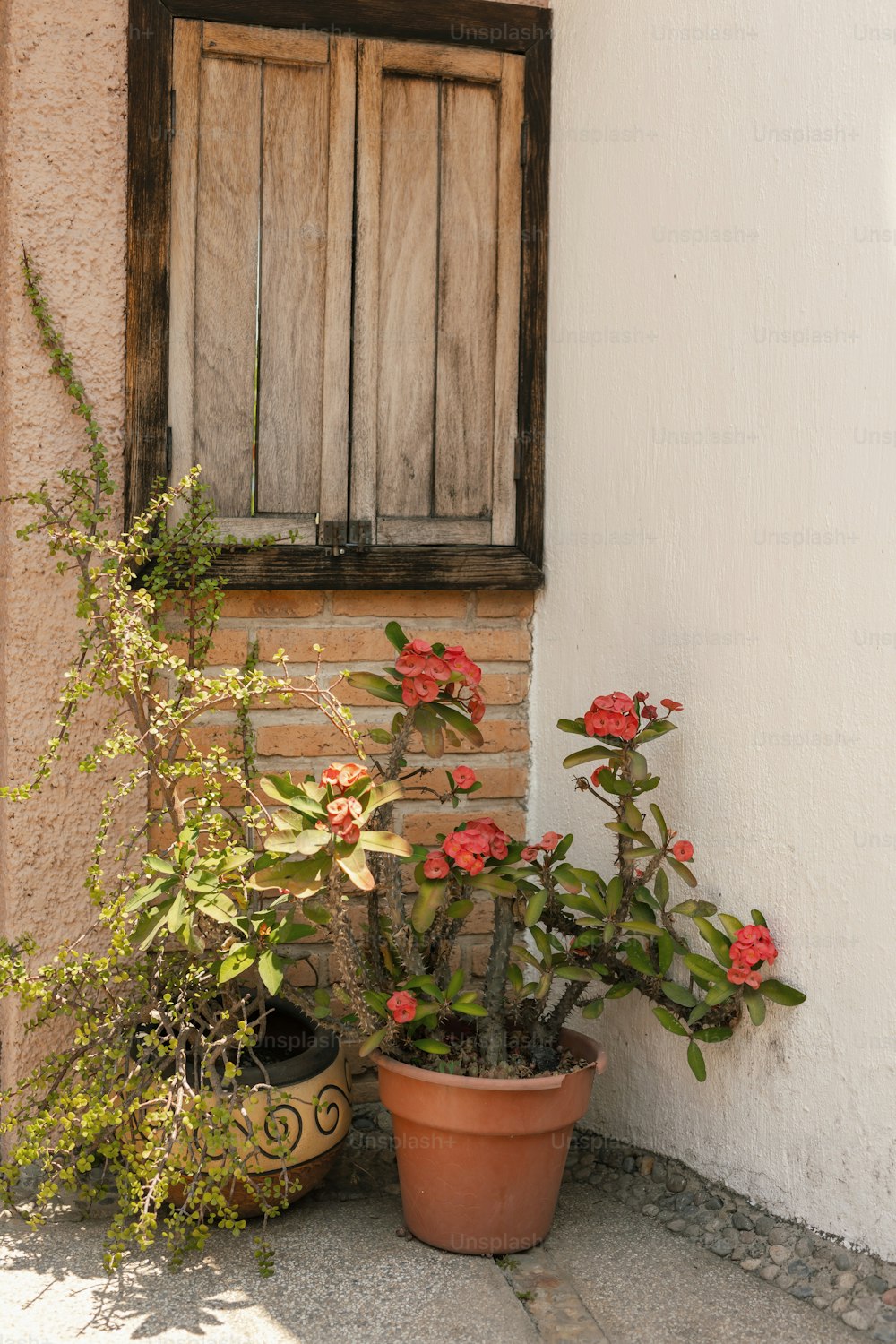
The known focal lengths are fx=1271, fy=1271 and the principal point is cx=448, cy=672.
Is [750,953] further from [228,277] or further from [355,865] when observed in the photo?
[228,277]

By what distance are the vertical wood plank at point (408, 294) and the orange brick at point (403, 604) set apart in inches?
7.6

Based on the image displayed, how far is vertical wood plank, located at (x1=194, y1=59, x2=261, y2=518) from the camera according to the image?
2797mm

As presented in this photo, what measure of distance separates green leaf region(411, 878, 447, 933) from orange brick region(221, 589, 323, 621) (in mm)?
782

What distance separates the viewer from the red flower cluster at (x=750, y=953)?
229 cm

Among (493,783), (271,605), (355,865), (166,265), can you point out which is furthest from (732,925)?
(166,265)

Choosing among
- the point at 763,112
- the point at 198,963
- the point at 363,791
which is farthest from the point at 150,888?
the point at 763,112

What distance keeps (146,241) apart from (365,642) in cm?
99

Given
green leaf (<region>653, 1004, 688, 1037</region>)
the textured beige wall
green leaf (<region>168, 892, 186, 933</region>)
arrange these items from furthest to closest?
the textured beige wall → green leaf (<region>653, 1004, 688, 1037</region>) → green leaf (<region>168, 892, 186, 933</region>)

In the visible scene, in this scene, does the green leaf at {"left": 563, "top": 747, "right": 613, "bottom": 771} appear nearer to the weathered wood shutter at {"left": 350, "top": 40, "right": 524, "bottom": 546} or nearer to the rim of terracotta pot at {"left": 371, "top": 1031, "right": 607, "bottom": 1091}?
the rim of terracotta pot at {"left": 371, "top": 1031, "right": 607, "bottom": 1091}

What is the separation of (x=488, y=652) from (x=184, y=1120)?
1306mm

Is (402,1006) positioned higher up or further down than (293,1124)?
higher up

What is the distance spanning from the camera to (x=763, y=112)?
7.79ft

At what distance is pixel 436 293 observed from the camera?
2.97 metres

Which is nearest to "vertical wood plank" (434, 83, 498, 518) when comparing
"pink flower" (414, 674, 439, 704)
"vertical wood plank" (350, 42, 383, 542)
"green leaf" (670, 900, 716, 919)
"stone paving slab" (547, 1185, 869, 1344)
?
"vertical wood plank" (350, 42, 383, 542)
